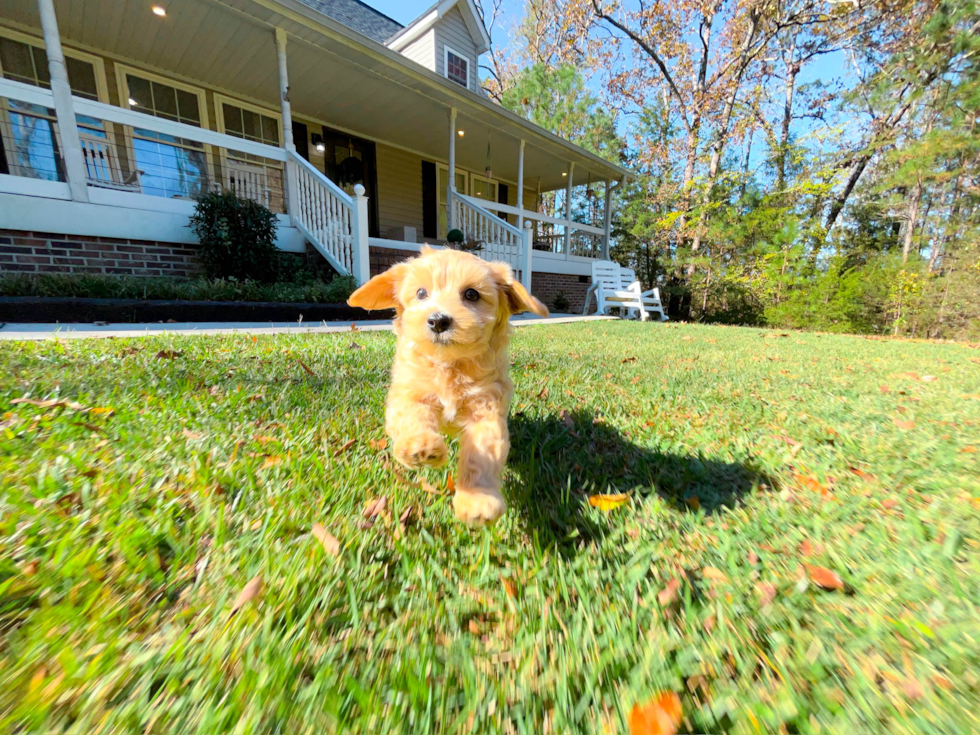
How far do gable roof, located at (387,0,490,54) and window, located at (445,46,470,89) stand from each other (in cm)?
86

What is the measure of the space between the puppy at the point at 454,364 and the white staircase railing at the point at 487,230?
9.94 meters

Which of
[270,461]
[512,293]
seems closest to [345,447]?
[270,461]

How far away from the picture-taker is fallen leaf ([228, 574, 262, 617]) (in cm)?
105

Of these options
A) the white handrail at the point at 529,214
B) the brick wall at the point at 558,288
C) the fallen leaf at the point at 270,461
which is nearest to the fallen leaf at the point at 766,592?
the fallen leaf at the point at 270,461

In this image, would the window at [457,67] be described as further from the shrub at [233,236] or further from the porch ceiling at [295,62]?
Result: the shrub at [233,236]

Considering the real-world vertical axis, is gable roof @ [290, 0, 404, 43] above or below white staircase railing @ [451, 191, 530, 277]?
above

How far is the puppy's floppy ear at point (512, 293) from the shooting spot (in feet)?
6.65

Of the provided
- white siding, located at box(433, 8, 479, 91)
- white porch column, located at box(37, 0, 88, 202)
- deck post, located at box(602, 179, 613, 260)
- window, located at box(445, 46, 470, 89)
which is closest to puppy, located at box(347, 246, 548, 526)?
white porch column, located at box(37, 0, 88, 202)

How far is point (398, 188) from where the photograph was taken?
46.0 ft

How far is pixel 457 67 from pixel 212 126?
8319 millimetres

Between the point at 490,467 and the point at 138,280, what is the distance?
24.3 feet

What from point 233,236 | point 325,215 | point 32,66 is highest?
point 32,66

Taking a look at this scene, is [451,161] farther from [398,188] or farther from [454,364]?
[454,364]

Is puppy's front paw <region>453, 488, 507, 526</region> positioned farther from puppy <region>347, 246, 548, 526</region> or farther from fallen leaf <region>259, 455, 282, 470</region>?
fallen leaf <region>259, 455, 282, 470</region>
